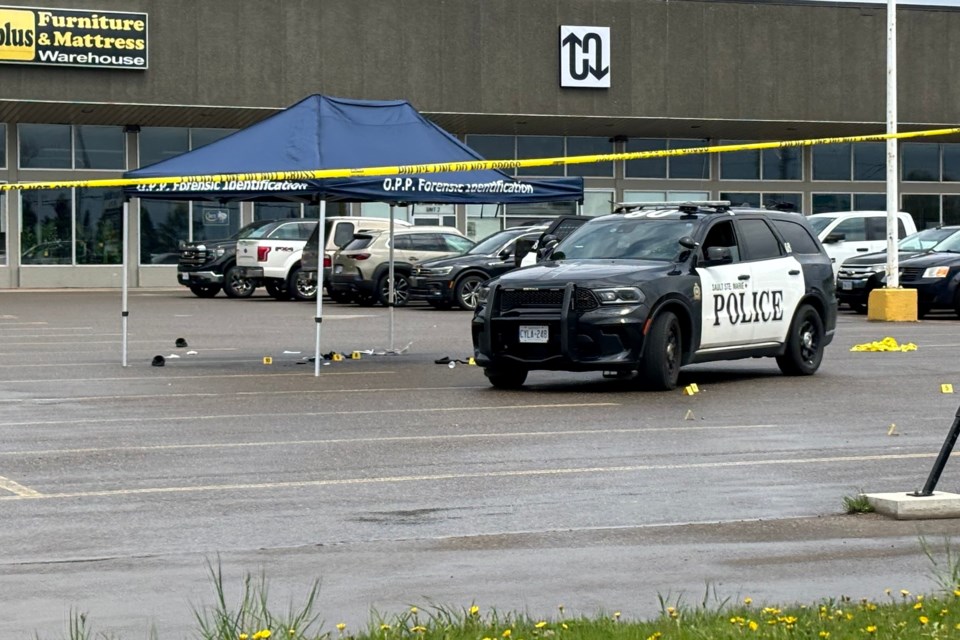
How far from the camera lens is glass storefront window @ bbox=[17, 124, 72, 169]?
153 ft

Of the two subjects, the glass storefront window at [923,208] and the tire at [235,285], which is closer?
the tire at [235,285]

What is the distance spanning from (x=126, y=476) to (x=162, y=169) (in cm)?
843

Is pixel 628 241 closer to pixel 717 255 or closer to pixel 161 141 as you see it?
pixel 717 255

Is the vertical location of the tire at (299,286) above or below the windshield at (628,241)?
below

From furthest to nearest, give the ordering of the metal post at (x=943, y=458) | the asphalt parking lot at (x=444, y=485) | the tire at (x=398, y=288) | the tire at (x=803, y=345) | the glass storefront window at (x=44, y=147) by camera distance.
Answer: the glass storefront window at (x=44, y=147)
the tire at (x=398, y=288)
the tire at (x=803, y=345)
the metal post at (x=943, y=458)
the asphalt parking lot at (x=444, y=485)

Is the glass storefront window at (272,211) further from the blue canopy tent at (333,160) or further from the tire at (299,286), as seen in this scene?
the blue canopy tent at (333,160)

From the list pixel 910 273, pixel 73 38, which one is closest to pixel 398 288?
pixel 910 273

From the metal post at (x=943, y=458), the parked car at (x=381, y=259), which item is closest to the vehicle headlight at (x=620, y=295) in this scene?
the metal post at (x=943, y=458)

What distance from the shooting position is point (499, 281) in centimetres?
1669

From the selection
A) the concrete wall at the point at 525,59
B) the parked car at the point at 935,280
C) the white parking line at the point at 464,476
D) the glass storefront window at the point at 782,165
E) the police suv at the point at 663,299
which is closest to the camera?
the white parking line at the point at 464,476

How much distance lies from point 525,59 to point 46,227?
13.7 metres

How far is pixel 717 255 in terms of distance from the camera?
56.6 feet

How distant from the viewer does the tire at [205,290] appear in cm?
3950

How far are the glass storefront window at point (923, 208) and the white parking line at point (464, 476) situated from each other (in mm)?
43919
